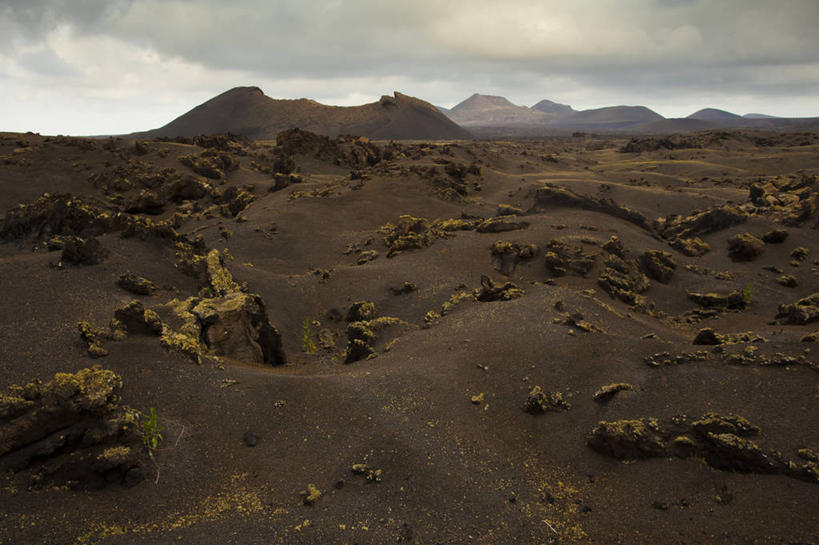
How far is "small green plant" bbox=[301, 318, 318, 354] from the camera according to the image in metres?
13.1

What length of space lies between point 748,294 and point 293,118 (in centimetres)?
9995

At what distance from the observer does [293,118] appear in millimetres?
100812

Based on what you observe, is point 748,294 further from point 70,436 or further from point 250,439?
point 70,436

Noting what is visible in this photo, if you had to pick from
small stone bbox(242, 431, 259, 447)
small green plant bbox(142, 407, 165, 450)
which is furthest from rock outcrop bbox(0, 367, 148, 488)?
small stone bbox(242, 431, 259, 447)

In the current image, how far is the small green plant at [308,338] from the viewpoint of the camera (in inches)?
514

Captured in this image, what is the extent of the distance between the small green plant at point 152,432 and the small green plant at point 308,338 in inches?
237

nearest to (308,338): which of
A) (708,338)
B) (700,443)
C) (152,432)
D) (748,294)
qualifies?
(152,432)

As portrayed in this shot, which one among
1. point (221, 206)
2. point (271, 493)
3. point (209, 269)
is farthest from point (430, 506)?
point (221, 206)

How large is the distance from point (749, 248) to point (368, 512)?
1970cm

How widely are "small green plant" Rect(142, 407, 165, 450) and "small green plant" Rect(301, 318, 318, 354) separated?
6.03m

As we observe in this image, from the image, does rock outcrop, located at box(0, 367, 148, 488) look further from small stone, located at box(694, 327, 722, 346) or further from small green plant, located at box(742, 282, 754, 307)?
small green plant, located at box(742, 282, 754, 307)

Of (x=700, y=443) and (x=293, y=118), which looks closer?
(x=700, y=443)

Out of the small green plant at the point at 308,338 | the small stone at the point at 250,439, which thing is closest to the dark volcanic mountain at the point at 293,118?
the small green plant at the point at 308,338

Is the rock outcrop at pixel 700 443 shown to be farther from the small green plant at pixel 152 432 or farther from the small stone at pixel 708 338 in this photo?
the small green plant at pixel 152 432
